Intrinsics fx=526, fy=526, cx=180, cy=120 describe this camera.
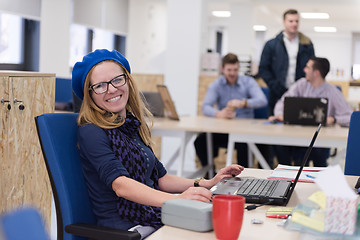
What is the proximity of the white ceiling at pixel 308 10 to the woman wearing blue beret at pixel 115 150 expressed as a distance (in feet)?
26.4

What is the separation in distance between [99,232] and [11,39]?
5973 millimetres

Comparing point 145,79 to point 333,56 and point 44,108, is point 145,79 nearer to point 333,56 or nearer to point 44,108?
point 44,108

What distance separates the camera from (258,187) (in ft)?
5.50

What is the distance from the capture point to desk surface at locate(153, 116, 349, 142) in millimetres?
3607

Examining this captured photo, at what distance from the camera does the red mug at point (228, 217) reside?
1116 millimetres

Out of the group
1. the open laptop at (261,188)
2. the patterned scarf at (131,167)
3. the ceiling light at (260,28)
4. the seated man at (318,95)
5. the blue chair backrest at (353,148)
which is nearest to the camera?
the open laptop at (261,188)

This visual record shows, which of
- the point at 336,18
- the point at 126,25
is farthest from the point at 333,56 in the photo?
the point at 126,25

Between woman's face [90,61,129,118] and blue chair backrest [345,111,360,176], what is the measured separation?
97 cm

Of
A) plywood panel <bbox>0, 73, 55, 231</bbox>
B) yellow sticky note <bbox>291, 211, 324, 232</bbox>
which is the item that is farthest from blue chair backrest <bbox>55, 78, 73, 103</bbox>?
yellow sticky note <bbox>291, 211, 324, 232</bbox>

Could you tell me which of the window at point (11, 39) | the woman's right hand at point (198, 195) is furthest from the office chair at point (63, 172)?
the window at point (11, 39)

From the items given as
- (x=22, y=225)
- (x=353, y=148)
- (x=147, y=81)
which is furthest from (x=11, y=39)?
(x=22, y=225)

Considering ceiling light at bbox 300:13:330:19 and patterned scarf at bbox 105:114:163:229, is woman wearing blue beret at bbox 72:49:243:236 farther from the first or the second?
ceiling light at bbox 300:13:330:19

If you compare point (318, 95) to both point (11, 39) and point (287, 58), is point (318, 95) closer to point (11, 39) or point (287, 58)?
point (287, 58)

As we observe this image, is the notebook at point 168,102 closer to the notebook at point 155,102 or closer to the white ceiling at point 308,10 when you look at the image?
the notebook at point 155,102
